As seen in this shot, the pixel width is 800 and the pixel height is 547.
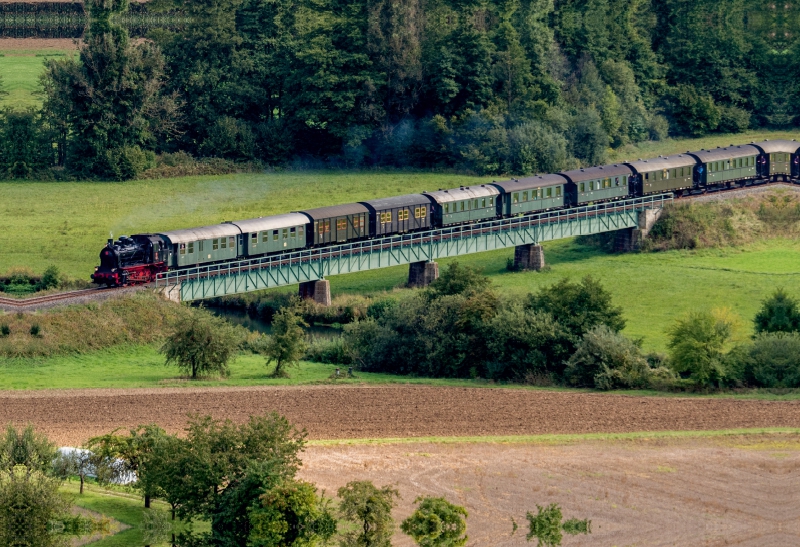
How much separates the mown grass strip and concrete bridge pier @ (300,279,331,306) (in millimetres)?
25532

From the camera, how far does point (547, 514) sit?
41344 millimetres

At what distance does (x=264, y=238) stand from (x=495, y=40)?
46.1 meters

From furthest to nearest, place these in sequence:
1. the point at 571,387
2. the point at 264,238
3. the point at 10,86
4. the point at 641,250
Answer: the point at 10,86 < the point at 641,250 < the point at 264,238 < the point at 571,387

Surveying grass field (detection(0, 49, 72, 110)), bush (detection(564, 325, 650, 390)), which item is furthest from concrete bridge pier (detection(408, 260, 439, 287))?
grass field (detection(0, 49, 72, 110))

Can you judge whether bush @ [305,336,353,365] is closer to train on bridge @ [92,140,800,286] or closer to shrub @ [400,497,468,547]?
train on bridge @ [92,140,800,286]

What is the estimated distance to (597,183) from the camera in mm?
91562

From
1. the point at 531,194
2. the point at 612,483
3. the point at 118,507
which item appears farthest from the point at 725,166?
the point at 118,507

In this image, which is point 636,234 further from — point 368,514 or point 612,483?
point 368,514

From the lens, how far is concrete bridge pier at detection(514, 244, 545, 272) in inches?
3346

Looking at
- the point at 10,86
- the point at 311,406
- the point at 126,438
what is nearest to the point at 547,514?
the point at 126,438

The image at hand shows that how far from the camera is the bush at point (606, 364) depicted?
60594 mm

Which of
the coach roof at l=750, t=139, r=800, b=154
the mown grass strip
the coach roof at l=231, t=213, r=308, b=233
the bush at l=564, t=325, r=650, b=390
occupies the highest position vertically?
the coach roof at l=750, t=139, r=800, b=154

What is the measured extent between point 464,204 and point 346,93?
92.1ft

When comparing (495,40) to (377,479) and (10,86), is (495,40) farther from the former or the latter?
(377,479)
